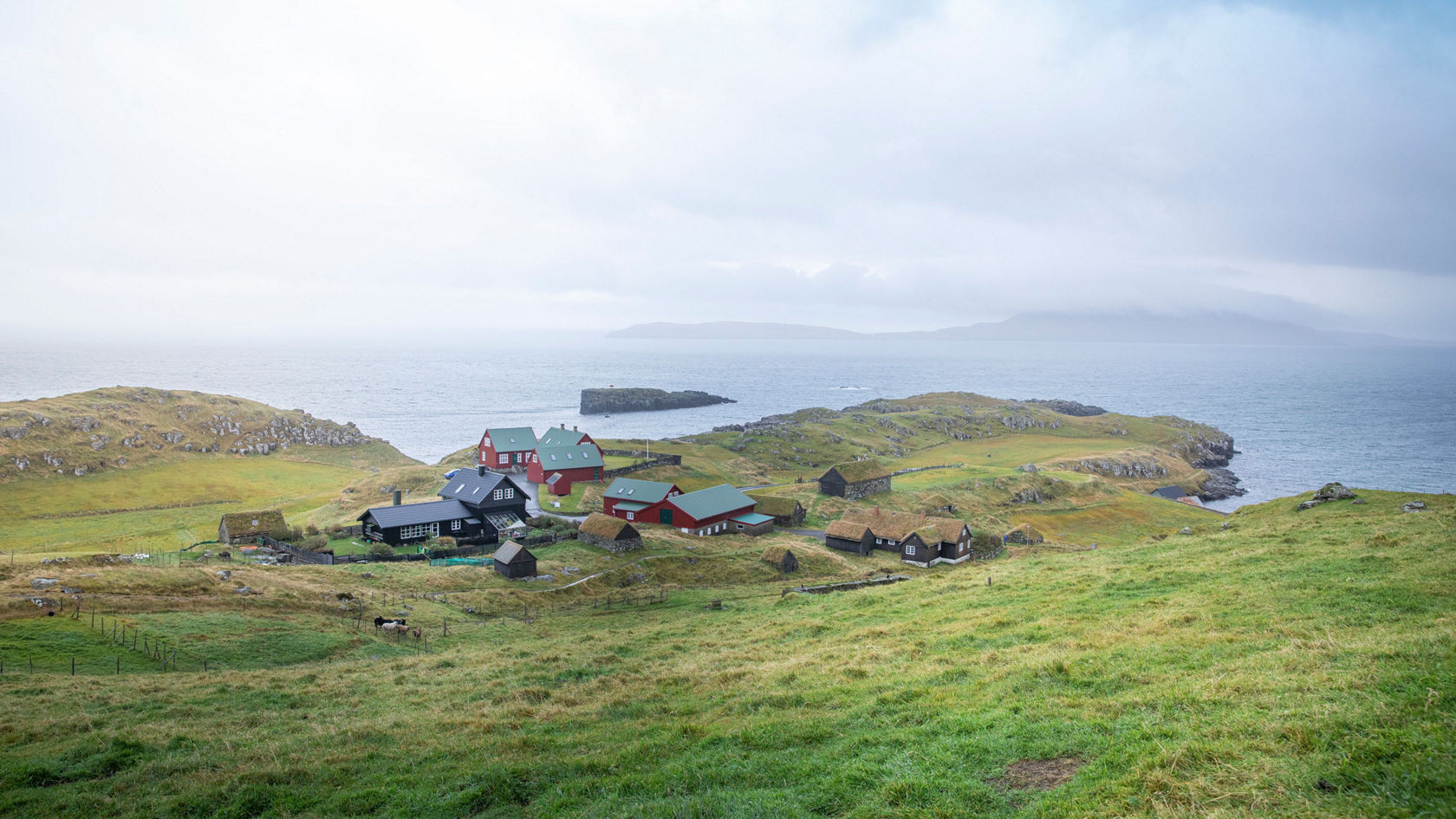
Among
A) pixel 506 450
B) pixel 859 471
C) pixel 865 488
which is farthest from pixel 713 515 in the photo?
pixel 506 450

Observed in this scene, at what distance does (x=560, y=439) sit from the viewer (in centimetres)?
9475

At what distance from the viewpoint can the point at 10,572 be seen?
122ft

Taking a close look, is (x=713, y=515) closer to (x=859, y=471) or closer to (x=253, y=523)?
(x=859, y=471)

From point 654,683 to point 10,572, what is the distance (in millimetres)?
39635

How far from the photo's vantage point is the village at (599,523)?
2299 inches

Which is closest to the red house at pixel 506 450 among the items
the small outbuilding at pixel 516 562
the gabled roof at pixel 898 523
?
the small outbuilding at pixel 516 562

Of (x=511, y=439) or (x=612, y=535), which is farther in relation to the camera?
(x=511, y=439)

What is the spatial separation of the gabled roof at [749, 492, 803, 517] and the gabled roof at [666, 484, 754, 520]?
1601 mm

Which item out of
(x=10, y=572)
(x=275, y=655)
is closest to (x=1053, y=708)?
(x=275, y=655)

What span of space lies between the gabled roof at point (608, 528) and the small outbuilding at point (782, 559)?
1168 centimetres

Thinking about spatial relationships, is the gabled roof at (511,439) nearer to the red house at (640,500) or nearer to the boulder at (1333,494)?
the red house at (640,500)

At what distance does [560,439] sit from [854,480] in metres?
41.0

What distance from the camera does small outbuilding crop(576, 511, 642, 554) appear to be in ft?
193

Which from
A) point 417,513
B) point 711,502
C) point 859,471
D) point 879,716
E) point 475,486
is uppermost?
point 879,716
